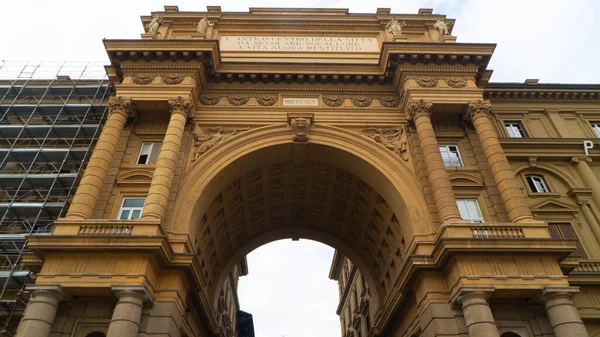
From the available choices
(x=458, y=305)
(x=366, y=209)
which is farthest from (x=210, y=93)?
(x=458, y=305)

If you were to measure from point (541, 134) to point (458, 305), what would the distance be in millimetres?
15525

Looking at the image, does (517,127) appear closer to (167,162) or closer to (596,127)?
(596,127)

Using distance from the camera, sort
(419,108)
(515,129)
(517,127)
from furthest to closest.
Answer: (517,127), (515,129), (419,108)

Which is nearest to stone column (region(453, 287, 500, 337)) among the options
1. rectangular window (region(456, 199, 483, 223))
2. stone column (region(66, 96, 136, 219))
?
rectangular window (region(456, 199, 483, 223))

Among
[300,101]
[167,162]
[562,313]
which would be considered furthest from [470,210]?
[167,162]

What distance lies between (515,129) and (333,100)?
12619mm

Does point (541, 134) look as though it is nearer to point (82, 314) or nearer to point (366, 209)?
point (366, 209)

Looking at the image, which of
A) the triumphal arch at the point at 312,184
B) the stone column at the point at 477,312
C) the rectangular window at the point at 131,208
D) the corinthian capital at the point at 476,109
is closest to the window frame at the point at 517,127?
the triumphal arch at the point at 312,184

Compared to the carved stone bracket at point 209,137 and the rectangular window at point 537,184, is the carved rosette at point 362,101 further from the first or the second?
the rectangular window at point 537,184

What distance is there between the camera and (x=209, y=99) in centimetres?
2372

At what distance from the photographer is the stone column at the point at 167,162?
17.8m

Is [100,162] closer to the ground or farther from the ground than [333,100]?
closer to the ground

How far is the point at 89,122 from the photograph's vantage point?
2686 cm

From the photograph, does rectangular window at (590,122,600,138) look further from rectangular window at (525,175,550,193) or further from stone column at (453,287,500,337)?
stone column at (453,287,500,337)
